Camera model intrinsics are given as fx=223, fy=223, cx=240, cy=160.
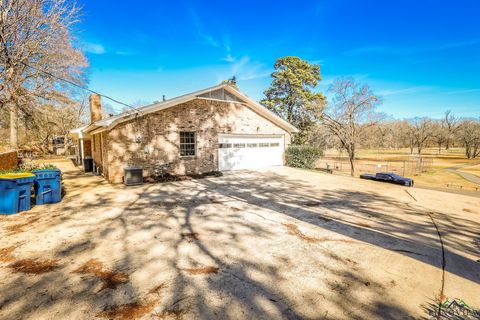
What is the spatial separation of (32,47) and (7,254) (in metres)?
12.9

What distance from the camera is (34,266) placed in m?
3.48

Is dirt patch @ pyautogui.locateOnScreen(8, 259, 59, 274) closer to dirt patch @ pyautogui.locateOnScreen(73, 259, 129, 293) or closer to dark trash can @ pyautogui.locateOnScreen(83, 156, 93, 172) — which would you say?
dirt patch @ pyautogui.locateOnScreen(73, 259, 129, 293)

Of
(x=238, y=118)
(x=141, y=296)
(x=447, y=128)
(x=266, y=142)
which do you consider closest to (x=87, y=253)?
(x=141, y=296)

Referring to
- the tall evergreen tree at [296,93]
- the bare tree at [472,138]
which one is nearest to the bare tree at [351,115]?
the tall evergreen tree at [296,93]

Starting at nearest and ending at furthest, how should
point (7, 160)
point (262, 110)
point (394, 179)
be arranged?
1. point (7, 160)
2. point (394, 179)
3. point (262, 110)

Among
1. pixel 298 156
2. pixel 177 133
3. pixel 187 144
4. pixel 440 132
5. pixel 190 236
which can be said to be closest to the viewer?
pixel 190 236

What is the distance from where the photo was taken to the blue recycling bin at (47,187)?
21.0 feet

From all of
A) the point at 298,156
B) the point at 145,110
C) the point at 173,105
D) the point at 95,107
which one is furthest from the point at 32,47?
the point at 298,156

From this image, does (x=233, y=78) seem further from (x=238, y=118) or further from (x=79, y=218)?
(x=79, y=218)

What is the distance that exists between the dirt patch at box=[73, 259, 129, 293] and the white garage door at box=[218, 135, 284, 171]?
9.82 metres

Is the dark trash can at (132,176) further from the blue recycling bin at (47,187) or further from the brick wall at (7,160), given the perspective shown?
the brick wall at (7,160)

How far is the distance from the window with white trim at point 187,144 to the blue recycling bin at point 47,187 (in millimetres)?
5768

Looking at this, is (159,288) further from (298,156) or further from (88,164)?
(298,156)

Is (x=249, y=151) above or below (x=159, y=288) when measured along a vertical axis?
above
